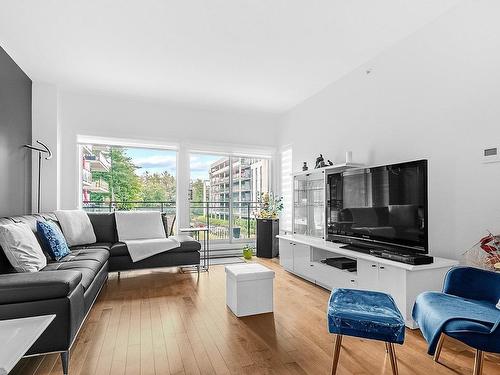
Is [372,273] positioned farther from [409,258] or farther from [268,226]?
[268,226]

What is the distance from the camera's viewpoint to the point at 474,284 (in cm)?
200

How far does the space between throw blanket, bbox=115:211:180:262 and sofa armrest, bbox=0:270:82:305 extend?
1844 mm

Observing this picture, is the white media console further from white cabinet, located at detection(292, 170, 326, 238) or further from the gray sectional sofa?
the gray sectional sofa

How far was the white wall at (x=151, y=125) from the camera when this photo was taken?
4688mm

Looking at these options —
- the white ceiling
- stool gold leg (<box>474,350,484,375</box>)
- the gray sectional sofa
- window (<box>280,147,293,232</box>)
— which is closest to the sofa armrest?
the gray sectional sofa

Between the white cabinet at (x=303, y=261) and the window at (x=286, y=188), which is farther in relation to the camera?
the window at (x=286, y=188)

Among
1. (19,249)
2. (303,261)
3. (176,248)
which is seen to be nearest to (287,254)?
(303,261)

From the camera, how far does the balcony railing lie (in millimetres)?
5391

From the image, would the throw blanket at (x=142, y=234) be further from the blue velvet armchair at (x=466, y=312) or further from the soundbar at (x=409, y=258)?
the blue velvet armchair at (x=466, y=312)

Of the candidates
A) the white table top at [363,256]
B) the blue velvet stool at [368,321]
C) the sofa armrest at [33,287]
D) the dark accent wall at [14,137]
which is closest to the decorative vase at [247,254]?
the white table top at [363,256]

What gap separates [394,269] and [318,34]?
2337mm

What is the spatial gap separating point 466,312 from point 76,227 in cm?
402

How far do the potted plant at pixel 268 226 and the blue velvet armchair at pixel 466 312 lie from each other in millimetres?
3395

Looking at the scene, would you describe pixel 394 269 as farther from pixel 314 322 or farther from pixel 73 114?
pixel 73 114
